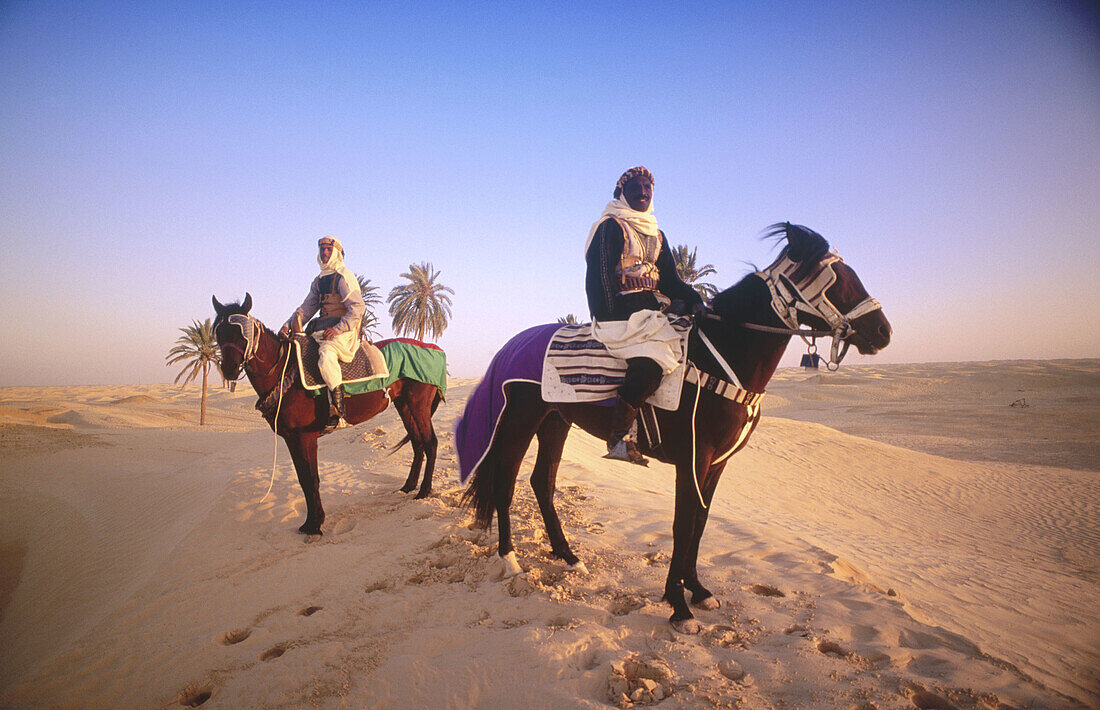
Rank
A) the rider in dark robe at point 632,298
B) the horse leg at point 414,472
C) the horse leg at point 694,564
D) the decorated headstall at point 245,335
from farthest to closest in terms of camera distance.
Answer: the horse leg at point 414,472, the decorated headstall at point 245,335, the horse leg at point 694,564, the rider in dark robe at point 632,298

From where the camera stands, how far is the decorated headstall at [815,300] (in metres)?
2.80

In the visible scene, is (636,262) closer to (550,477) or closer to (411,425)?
(550,477)

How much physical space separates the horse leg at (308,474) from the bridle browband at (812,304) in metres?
4.94

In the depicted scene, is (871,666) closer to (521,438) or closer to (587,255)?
(521,438)

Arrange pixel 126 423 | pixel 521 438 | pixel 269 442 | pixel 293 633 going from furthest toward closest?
1. pixel 126 423
2. pixel 269 442
3. pixel 521 438
4. pixel 293 633

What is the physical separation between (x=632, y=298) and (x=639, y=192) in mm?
910

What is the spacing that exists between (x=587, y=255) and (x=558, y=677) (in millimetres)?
2793

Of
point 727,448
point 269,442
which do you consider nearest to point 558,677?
point 727,448

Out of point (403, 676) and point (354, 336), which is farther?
point (354, 336)

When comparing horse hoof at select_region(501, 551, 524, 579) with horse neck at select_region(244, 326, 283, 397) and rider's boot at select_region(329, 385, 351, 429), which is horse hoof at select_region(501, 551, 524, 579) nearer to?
rider's boot at select_region(329, 385, 351, 429)

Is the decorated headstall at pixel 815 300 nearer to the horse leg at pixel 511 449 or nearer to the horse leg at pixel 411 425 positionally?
the horse leg at pixel 511 449

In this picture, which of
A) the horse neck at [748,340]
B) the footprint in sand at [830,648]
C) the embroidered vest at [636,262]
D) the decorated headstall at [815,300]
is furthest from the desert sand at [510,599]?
the embroidered vest at [636,262]

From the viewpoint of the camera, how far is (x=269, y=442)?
492 inches

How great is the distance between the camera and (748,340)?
310 centimetres
